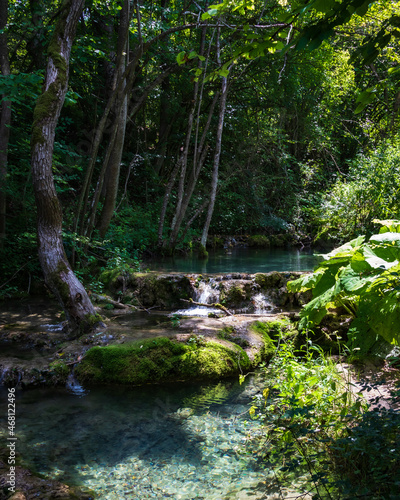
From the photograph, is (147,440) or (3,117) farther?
(3,117)

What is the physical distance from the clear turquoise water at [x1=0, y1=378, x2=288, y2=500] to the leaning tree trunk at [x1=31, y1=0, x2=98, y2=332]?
1.59 m

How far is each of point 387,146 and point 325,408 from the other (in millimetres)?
11259

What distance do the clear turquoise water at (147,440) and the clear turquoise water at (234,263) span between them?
656 cm

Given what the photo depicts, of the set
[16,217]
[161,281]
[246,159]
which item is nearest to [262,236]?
[246,159]

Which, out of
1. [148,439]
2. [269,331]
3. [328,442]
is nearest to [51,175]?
[148,439]

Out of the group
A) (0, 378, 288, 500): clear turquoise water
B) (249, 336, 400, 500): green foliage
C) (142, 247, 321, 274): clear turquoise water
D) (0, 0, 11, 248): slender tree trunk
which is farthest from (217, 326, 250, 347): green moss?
(0, 0, 11, 248): slender tree trunk

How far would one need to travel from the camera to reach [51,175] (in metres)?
5.92

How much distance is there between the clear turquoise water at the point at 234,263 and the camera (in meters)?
11.7

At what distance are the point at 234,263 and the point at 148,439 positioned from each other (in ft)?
32.1

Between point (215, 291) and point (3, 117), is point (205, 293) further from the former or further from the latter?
point (3, 117)

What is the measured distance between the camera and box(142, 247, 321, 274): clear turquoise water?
1171 cm

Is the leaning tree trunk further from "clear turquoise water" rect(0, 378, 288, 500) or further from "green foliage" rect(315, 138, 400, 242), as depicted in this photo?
"green foliage" rect(315, 138, 400, 242)

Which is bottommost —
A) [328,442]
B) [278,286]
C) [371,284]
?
[328,442]

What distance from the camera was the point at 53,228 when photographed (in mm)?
5934
